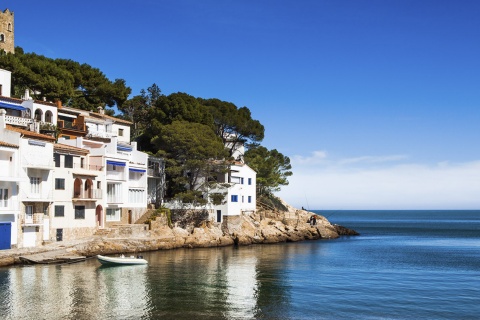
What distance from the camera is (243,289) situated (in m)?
39.1

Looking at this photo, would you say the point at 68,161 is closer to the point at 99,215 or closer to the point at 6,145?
the point at 99,215

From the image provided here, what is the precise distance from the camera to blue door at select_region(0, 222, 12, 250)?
→ 48469 mm

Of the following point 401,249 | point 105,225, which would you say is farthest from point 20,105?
point 401,249

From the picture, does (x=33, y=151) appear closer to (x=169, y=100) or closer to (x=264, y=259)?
(x=264, y=259)

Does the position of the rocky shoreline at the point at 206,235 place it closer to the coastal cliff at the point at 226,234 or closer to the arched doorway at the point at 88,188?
the coastal cliff at the point at 226,234

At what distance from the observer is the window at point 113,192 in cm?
6330

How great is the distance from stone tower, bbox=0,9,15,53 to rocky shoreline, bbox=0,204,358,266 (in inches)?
1873

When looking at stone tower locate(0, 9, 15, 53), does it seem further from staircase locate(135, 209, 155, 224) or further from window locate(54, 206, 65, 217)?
window locate(54, 206, 65, 217)

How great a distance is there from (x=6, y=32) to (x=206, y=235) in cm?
5333

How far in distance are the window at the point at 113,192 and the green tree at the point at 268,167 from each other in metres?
30.7

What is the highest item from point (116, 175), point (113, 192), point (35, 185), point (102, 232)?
point (116, 175)

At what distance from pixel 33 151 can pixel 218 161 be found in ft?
98.3

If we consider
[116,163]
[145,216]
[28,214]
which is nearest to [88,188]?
[116,163]

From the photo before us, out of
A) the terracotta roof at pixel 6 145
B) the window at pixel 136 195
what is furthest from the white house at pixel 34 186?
the window at pixel 136 195
